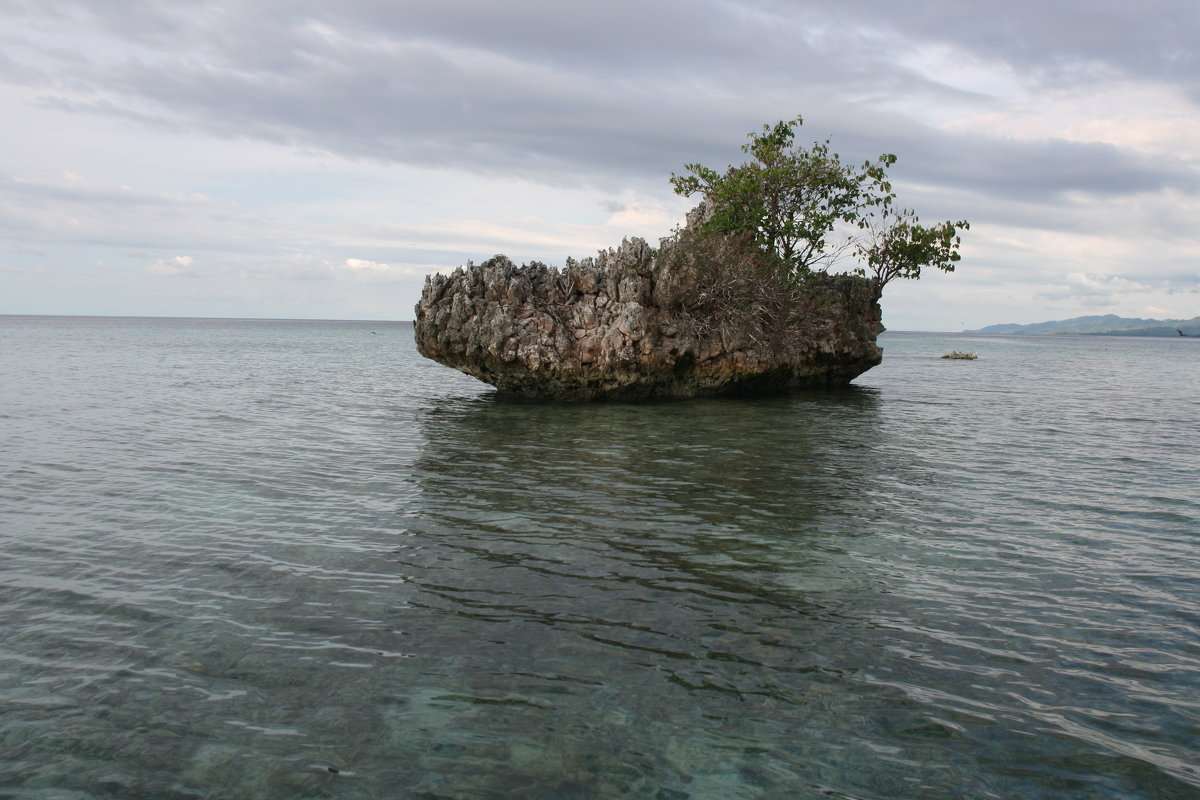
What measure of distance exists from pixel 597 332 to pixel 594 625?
20725mm

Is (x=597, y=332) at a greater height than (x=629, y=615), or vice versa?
(x=597, y=332)

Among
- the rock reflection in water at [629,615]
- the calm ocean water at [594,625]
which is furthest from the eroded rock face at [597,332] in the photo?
the rock reflection in water at [629,615]

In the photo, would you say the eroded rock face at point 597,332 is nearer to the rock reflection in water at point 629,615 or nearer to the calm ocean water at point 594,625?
the calm ocean water at point 594,625

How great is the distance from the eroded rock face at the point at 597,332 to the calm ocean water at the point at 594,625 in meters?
10.2

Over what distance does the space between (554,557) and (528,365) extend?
17957 millimetres

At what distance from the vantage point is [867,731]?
20.0ft

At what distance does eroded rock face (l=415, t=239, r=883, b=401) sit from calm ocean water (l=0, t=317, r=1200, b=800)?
10.2 metres

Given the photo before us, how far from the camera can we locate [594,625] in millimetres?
8062

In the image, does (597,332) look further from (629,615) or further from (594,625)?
(594,625)

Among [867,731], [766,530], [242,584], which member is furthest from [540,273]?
[867,731]

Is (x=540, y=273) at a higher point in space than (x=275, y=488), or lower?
higher

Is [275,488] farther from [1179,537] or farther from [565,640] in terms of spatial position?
[1179,537]

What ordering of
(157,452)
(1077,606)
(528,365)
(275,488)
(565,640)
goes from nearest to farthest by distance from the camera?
(565,640)
(1077,606)
(275,488)
(157,452)
(528,365)

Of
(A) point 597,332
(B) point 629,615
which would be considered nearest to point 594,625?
(B) point 629,615
